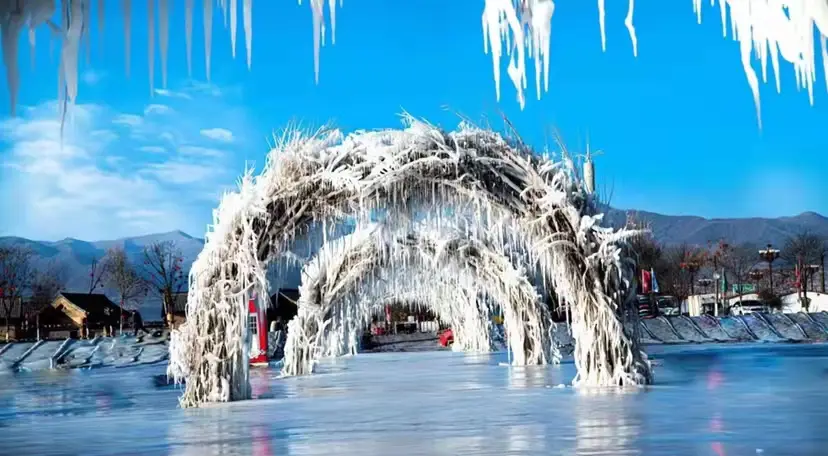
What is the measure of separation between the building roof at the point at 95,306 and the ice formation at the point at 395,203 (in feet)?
208

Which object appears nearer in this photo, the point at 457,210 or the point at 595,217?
the point at 595,217

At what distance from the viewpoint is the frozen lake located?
19.1ft

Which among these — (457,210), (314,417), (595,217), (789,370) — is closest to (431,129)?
(457,210)

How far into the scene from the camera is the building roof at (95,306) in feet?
234

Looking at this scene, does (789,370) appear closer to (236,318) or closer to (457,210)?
(457,210)

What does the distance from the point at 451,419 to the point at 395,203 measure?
3.40 meters

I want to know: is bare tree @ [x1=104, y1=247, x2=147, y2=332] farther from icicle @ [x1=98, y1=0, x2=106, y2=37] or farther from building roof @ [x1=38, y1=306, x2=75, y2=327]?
icicle @ [x1=98, y1=0, x2=106, y2=37]

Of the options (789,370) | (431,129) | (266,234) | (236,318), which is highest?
(431,129)

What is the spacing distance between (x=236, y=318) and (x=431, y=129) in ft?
9.35

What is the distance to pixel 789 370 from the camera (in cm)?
1295

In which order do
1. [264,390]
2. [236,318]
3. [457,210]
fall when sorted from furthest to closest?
[264,390]
[457,210]
[236,318]

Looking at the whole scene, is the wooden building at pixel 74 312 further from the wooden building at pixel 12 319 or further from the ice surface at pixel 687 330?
the ice surface at pixel 687 330

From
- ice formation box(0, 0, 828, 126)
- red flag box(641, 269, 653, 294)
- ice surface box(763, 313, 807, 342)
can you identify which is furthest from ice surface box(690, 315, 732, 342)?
ice formation box(0, 0, 828, 126)

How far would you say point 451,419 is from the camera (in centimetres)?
764
